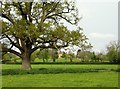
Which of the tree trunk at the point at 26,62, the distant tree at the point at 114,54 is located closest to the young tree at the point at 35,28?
the tree trunk at the point at 26,62

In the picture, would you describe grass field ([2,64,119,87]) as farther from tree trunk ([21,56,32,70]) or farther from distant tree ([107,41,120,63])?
distant tree ([107,41,120,63])

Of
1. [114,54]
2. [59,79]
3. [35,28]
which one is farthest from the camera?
[114,54]

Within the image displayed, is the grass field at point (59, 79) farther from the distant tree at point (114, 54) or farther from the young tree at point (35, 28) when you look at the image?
the distant tree at point (114, 54)

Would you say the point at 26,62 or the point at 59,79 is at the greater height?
the point at 26,62

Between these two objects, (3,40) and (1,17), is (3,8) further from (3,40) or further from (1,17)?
(3,40)

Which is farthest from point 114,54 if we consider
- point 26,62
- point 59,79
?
point 59,79

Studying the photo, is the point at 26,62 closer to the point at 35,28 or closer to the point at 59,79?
the point at 35,28

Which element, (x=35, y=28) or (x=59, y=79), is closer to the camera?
(x=59, y=79)

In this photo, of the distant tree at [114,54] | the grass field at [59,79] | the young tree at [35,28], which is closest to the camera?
the grass field at [59,79]

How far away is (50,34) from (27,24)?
11.4 ft

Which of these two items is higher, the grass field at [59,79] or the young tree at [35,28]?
the young tree at [35,28]

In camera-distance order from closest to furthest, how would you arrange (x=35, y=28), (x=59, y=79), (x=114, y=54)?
(x=59, y=79)
(x=35, y=28)
(x=114, y=54)

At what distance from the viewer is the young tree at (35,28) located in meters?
42.4

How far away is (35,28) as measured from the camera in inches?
1644
